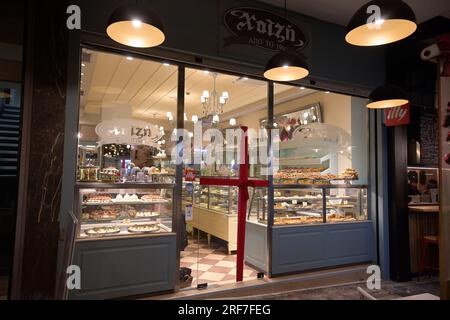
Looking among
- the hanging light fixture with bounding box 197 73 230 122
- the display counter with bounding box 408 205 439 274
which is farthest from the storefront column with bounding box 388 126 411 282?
the hanging light fixture with bounding box 197 73 230 122

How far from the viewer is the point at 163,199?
12.1 feet

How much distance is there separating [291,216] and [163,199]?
2042 mm

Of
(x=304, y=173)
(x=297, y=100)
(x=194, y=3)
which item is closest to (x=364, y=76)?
(x=297, y=100)

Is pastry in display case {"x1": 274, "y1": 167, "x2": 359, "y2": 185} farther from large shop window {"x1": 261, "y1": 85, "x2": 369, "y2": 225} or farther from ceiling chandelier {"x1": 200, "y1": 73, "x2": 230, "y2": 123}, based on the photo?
ceiling chandelier {"x1": 200, "y1": 73, "x2": 230, "y2": 123}

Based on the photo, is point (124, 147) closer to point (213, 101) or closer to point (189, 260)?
point (189, 260)

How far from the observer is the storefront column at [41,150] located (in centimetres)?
266

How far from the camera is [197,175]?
402cm

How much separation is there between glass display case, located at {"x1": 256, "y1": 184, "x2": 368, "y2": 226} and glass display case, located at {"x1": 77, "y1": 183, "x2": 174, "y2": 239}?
5.25ft

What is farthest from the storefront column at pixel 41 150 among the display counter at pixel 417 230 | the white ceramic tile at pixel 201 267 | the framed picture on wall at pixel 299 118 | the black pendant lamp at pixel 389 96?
the display counter at pixel 417 230

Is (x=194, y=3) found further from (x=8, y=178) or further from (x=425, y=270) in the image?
(x=425, y=270)

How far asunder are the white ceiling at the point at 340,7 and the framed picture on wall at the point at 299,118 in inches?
65.2

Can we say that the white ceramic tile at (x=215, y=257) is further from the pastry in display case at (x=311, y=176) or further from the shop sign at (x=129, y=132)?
the shop sign at (x=129, y=132)

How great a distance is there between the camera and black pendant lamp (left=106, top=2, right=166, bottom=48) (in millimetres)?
2035

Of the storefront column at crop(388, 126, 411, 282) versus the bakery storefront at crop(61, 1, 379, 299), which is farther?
the storefront column at crop(388, 126, 411, 282)
